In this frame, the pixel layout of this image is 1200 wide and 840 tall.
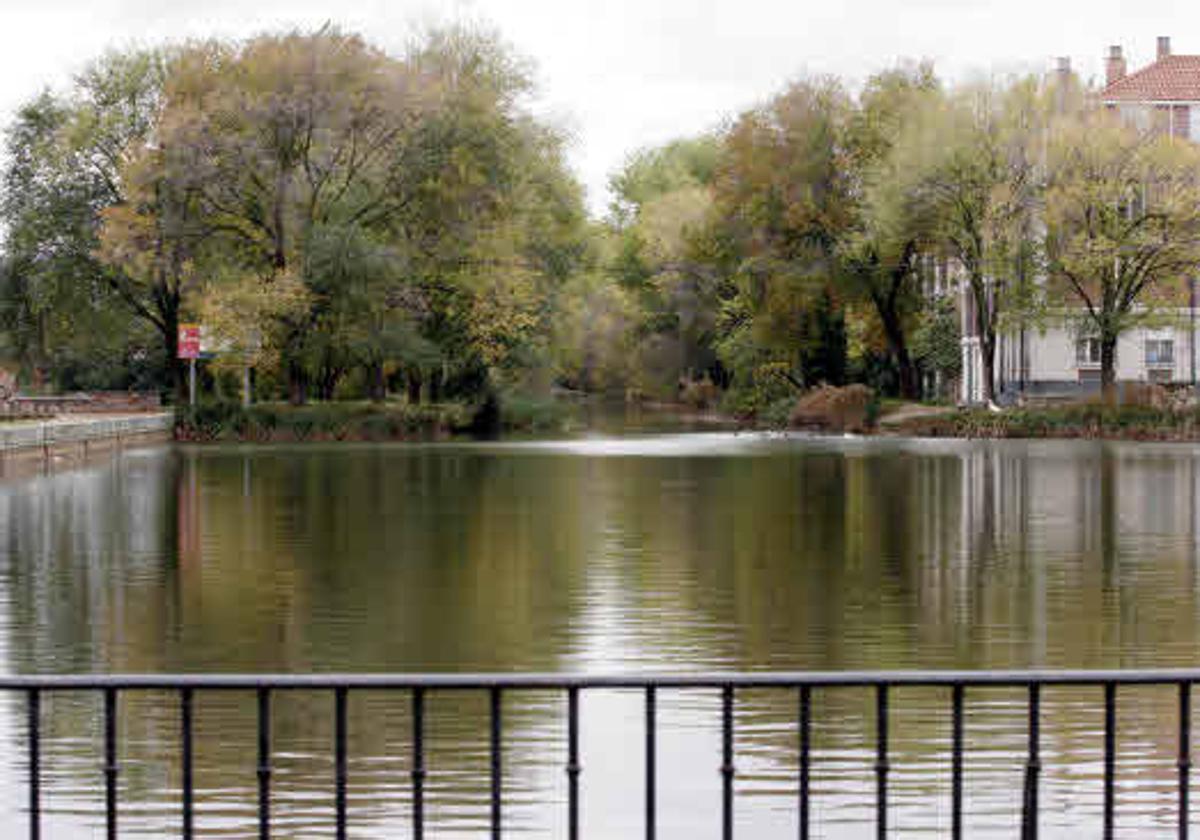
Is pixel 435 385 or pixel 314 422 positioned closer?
pixel 314 422

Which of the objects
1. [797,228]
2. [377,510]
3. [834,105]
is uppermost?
[834,105]

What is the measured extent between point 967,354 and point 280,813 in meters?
66.1

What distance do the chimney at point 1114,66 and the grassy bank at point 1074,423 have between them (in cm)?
2780

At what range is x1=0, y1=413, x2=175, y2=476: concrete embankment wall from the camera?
4941cm

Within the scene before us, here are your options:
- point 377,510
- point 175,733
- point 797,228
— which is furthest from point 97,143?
point 175,733

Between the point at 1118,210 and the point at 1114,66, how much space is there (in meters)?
26.0

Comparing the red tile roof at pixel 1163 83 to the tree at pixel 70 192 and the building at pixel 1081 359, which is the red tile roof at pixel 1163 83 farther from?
the tree at pixel 70 192

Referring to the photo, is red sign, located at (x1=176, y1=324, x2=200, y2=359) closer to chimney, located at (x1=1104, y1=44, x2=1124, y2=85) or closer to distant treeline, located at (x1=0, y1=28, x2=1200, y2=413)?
distant treeline, located at (x1=0, y1=28, x2=1200, y2=413)

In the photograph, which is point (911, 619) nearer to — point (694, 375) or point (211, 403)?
point (211, 403)

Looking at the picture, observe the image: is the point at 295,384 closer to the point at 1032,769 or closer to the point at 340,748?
the point at 340,748

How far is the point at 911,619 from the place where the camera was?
17234 millimetres

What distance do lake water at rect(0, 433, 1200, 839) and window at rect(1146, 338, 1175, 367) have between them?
31039 mm

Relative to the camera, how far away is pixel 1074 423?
195ft

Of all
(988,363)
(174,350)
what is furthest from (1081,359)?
(174,350)
